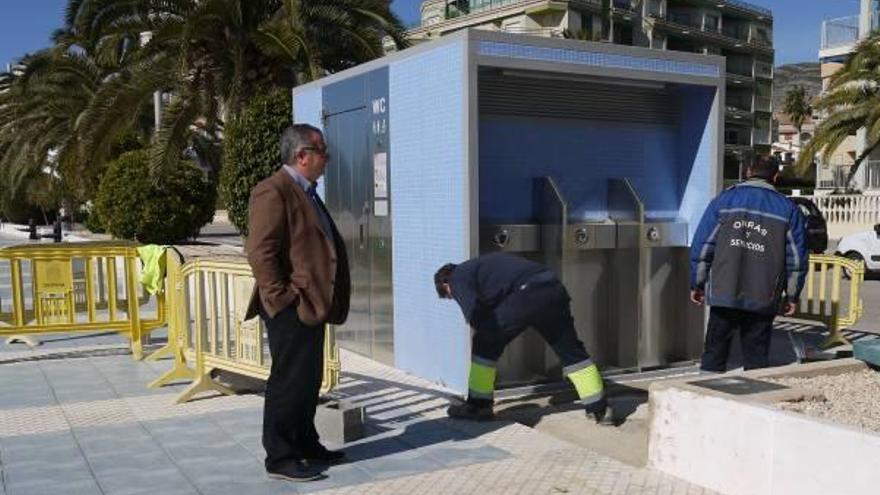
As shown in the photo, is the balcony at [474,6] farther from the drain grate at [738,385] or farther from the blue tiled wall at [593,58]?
the drain grate at [738,385]

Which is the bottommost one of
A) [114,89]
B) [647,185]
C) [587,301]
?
[587,301]

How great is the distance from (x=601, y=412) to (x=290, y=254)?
243 centimetres

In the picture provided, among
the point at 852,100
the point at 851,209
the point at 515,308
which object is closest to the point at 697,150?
the point at 515,308

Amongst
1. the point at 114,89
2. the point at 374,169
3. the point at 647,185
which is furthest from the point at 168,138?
the point at 647,185

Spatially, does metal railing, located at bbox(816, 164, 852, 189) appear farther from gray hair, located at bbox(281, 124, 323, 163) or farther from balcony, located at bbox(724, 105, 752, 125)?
gray hair, located at bbox(281, 124, 323, 163)

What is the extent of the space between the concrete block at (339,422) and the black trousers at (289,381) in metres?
0.59

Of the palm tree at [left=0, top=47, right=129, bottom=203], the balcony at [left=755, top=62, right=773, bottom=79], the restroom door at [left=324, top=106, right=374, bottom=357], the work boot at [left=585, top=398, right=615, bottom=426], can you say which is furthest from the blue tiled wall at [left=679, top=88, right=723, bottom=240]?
the balcony at [left=755, top=62, right=773, bottom=79]

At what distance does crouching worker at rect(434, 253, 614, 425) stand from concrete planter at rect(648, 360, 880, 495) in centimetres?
87

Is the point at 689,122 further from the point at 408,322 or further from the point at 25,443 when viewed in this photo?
the point at 25,443

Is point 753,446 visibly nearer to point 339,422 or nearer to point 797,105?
point 339,422

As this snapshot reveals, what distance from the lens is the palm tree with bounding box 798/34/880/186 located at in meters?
27.2

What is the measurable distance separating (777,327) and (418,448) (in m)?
6.47

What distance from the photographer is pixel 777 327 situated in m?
10.0

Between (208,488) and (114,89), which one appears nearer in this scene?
(208,488)
